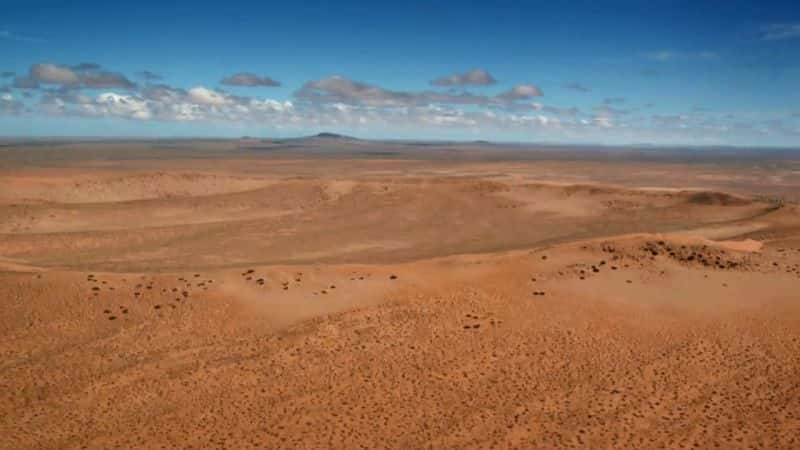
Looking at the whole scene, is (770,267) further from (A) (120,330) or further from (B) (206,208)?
(B) (206,208)

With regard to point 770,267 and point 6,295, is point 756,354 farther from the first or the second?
point 6,295

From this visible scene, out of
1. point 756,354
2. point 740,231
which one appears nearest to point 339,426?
point 756,354

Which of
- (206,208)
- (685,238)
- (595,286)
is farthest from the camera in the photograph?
(206,208)

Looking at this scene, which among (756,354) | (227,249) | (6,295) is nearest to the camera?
(756,354)

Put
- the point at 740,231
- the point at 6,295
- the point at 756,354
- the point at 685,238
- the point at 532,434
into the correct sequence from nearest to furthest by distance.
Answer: the point at 532,434
the point at 756,354
the point at 6,295
the point at 685,238
the point at 740,231

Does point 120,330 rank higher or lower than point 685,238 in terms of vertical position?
lower

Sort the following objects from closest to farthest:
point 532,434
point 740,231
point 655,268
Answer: point 532,434 < point 655,268 < point 740,231

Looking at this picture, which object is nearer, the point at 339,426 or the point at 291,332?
the point at 339,426

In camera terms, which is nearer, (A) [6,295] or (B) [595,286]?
(A) [6,295]

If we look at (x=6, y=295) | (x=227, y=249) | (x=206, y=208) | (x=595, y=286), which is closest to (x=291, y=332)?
(x=6, y=295)
